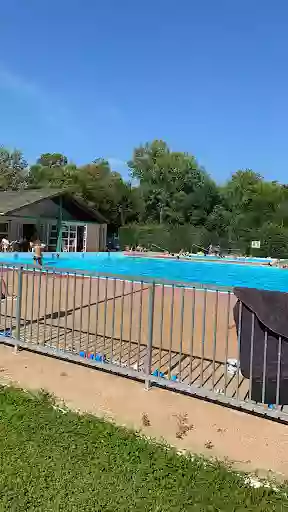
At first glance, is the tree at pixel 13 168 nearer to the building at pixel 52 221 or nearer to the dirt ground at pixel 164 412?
the building at pixel 52 221

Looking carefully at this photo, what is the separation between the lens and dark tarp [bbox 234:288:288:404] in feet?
11.5

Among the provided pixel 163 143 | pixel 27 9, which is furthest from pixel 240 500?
pixel 163 143

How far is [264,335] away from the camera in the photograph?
3.64 meters

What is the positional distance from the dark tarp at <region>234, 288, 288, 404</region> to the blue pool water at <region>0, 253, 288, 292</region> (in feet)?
52.7

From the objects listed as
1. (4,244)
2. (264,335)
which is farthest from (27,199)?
(264,335)

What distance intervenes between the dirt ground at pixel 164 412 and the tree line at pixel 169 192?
1359 inches

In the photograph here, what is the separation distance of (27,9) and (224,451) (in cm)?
1325

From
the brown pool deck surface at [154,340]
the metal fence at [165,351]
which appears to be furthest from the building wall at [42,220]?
the metal fence at [165,351]

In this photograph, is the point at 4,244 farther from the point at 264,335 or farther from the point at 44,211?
the point at 264,335

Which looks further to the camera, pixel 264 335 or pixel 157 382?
pixel 157 382

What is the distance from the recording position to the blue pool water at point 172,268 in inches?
847

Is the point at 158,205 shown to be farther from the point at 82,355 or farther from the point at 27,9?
the point at 82,355

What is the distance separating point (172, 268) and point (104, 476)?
23.7 metres

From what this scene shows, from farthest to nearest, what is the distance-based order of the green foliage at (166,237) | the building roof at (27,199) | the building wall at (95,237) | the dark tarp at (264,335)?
the green foliage at (166,237) → the building wall at (95,237) → the building roof at (27,199) → the dark tarp at (264,335)
